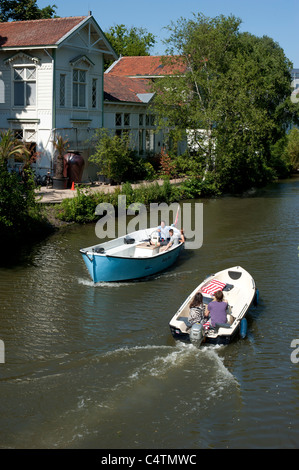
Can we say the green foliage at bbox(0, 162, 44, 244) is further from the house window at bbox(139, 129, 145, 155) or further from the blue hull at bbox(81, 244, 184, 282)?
the house window at bbox(139, 129, 145, 155)

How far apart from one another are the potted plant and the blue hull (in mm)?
12355

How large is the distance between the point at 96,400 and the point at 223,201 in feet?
84.8

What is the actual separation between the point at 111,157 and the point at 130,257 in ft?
50.9

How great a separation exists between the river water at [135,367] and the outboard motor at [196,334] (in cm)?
25

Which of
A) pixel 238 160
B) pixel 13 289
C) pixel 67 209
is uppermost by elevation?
pixel 238 160

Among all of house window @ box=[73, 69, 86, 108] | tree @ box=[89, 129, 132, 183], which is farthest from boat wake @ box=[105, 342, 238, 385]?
house window @ box=[73, 69, 86, 108]

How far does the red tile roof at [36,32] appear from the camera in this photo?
30430 mm

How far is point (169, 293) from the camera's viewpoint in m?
17.9

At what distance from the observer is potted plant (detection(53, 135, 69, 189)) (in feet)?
99.9

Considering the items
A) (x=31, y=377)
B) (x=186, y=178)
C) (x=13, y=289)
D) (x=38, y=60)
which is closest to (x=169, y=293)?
(x=13, y=289)

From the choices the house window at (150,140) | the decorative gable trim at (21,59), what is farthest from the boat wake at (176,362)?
the house window at (150,140)

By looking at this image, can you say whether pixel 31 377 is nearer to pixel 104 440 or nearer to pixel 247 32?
pixel 104 440

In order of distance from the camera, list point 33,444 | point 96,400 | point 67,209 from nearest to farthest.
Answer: point 33,444
point 96,400
point 67,209

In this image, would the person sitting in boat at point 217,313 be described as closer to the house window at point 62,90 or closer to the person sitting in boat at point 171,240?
the person sitting in boat at point 171,240
